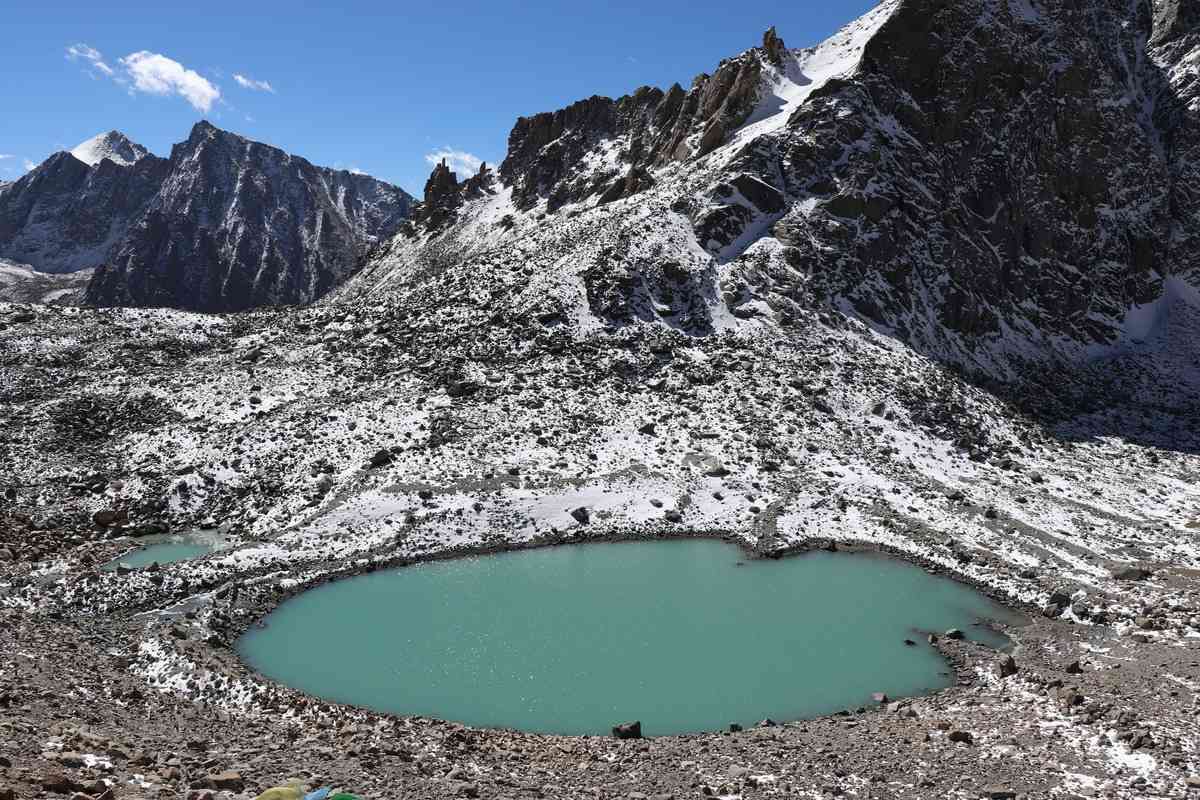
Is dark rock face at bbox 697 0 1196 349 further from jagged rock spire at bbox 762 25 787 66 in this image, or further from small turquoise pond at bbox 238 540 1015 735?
small turquoise pond at bbox 238 540 1015 735

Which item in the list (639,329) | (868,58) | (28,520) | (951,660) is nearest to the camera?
(951,660)

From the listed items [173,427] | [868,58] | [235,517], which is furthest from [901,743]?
[868,58]

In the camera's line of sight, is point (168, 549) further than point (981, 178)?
No

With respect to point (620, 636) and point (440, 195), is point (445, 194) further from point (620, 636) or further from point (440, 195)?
point (620, 636)

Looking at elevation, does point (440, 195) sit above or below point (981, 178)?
above

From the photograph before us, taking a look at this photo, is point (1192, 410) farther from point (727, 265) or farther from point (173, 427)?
point (173, 427)

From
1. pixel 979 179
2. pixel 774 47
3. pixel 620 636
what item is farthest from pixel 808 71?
pixel 620 636

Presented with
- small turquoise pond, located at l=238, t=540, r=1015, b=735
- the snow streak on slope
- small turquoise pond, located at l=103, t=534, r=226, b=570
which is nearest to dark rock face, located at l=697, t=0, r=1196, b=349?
the snow streak on slope
